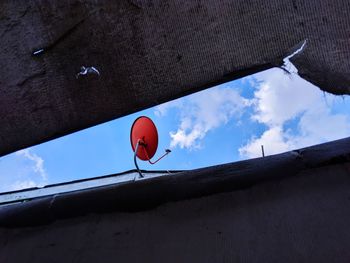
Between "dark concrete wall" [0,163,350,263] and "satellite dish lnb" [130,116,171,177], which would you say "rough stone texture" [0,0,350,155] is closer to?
"dark concrete wall" [0,163,350,263]

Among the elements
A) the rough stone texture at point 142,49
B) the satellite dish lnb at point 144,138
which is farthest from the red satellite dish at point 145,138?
the rough stone texture at point 142,49

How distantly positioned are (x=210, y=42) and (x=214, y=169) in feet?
2.00

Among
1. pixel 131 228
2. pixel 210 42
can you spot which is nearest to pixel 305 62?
pixel 210 42

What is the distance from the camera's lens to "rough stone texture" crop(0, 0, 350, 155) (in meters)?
1.52

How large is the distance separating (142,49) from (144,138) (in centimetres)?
130

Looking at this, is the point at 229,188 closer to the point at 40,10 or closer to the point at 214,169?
the point at 214,169

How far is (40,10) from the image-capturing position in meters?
1.59

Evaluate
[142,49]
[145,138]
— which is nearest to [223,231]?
[142,49]

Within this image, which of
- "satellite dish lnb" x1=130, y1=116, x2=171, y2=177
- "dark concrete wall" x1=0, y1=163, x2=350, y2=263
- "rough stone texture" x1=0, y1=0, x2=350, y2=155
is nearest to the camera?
"dark concrete wall" x1=0, y1=163, x2=350, y2=263

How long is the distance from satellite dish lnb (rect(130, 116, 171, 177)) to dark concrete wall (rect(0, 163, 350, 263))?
4.73 feet

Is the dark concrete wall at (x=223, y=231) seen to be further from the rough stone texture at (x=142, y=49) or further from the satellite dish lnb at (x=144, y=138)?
the satellite dish lnb at (x=144, y=138)

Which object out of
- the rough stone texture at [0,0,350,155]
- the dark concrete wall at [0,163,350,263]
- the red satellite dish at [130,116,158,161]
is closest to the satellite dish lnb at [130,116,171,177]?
the red satellite dish at [130,116,158,161]

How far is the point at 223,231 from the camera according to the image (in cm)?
119

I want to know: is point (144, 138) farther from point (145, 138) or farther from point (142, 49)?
point (142, 49)
